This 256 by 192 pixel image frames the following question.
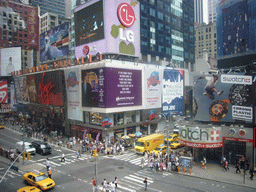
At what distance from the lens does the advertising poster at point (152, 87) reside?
50281mm

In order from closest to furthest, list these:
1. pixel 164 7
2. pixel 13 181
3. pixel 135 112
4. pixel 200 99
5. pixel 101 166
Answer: pixel 13 181 → pixel 101 166 → pixel 200 99 → pixel 135 112 → pixel 164 7

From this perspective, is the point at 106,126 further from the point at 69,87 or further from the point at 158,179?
the point at 158,179

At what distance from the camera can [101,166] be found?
1147 inches

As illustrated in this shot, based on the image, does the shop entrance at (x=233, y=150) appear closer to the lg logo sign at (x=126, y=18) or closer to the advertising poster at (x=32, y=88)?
the lg logo sign at (x=126, y=18)

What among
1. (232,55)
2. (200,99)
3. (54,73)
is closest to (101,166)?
(200,99)

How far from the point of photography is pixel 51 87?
51938 millimetres

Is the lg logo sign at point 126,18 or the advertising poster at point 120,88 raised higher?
the lg logo sign at point 126,18

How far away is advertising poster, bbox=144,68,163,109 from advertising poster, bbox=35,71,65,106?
19171mm

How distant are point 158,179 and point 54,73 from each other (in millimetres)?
35459

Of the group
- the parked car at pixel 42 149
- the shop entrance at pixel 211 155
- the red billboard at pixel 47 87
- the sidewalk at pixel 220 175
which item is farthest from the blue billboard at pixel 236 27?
the parked car at pixel 42 149

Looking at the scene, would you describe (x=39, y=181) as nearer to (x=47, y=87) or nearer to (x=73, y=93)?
(x=73, y=93)

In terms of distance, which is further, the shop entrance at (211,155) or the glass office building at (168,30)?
the glass office building at (168,30)

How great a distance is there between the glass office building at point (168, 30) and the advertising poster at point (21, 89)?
135 feet

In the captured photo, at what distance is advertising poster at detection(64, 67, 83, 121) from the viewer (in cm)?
4756
